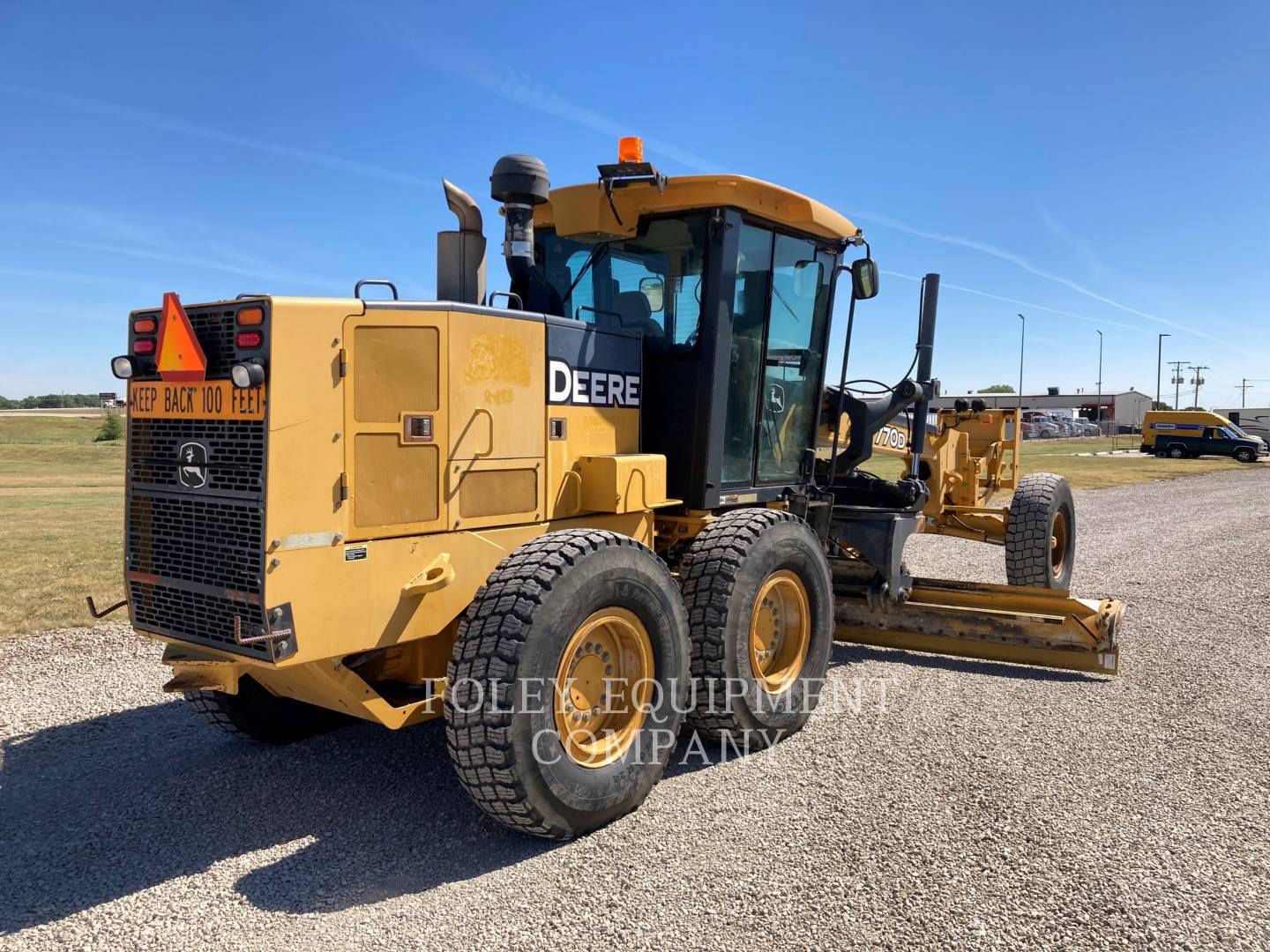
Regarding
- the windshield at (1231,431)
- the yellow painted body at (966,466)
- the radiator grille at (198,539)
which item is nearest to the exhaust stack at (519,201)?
the radiator grille at (198,539)

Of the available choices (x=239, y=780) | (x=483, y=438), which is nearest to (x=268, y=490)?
(x=483, y=438)

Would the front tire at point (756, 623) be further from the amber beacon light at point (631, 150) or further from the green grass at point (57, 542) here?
the green grass at point (57, 542)

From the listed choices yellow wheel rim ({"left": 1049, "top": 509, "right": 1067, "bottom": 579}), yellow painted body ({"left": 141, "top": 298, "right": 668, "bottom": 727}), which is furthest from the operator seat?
yellow wheel rim ({"left": 1049, "top": 509, "right": 1067, "bottom": 579})

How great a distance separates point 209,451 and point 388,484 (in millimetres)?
704

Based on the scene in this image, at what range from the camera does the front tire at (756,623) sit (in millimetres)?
4770

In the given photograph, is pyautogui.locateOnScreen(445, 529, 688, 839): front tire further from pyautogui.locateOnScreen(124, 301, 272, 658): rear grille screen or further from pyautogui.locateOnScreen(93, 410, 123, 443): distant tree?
pyautogui.locateOnScreen(93, 410, 123, 443): distant tree

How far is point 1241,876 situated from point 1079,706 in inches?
84.5

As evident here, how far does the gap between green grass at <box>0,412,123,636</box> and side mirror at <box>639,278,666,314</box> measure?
569cm

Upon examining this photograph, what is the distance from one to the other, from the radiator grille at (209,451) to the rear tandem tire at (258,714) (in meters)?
1.34

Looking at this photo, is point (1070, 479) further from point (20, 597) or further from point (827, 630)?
point (20, 597)

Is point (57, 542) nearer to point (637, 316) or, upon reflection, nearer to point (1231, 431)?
point (637, 316)

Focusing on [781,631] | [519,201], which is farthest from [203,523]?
[781,631]

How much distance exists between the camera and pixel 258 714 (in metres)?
4.86

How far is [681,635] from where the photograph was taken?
4.40 m
